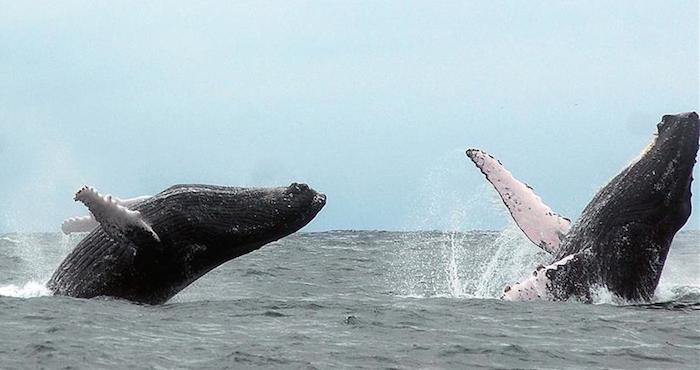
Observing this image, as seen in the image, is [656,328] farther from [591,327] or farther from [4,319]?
[4,319]

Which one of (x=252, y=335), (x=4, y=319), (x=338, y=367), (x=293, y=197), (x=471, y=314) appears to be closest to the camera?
(x=338, y=367)

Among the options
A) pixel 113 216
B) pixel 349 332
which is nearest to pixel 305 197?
pixel 113 216

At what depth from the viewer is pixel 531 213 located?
1427 centimetres

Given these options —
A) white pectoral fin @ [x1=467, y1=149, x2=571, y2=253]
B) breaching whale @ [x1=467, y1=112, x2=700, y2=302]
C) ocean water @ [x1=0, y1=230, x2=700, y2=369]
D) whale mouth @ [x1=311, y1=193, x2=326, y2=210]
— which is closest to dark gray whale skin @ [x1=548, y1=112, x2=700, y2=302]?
breaching whale @ [x1=467, y1=112, x2=700, y2=302]

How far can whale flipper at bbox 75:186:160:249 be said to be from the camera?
1168 centimetres

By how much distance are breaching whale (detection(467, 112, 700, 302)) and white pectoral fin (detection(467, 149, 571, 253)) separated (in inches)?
12.2

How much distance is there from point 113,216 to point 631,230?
5.88m

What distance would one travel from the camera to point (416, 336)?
420 inches

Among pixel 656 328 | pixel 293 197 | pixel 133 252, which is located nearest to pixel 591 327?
pixel 656 328

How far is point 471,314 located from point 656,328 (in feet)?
6.65

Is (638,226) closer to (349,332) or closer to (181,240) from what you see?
(349,332)

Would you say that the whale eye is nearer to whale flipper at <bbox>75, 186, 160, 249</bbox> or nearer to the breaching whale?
whale flipper at <bbox>75, 186, 160, 249</bbox>

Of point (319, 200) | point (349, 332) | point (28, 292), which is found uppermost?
point (319, 200)

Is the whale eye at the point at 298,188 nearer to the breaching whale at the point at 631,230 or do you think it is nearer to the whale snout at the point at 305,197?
the whale snout at the point at 305,197
